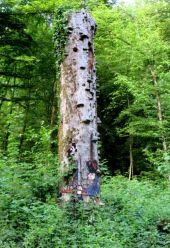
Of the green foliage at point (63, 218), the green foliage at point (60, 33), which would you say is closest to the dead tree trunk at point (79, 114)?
the green foliage at point (60, 33)

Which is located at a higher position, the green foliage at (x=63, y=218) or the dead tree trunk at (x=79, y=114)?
the dead tree trunk at (x=79, y=114)

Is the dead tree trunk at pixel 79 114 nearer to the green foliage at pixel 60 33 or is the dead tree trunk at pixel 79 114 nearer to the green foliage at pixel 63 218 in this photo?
the green foliage at pixel 60 33

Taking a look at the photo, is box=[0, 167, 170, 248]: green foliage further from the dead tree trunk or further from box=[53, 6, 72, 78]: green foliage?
box=[53, 6, 72, 78]: green foliage

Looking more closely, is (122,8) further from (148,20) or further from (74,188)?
(74,188)

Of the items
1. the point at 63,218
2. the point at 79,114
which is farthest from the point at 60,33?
the point at 63,218

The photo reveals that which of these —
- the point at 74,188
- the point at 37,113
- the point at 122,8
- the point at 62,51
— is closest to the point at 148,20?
the point at 122,8

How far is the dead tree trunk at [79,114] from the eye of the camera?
5445mm

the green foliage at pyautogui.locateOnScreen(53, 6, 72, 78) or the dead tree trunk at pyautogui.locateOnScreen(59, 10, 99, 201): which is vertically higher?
the green foliage at pyautogui.locateOnScreen(53, 6, 72, 78)

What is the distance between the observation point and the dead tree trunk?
5.45m

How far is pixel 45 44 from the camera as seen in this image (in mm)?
17078

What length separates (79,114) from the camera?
563cm

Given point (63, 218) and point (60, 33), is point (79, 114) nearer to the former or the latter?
point (60, 33)

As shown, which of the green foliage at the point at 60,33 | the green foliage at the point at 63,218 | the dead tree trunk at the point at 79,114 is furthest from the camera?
the green foliage at the point at 60,33

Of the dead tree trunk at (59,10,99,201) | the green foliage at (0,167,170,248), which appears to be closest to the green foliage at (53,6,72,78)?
the dead tree trunk at (59,10,99,201)
